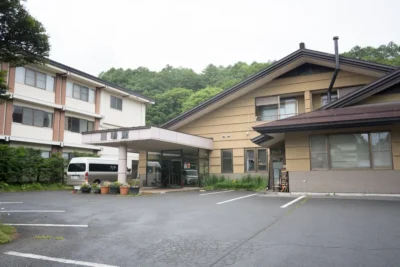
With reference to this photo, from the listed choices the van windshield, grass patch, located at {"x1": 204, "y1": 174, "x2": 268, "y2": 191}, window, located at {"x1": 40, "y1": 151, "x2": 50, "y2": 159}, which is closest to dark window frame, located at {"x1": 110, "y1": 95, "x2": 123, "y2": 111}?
window, located at {"x1": 40, "y1": 151, "x2": 50, "y2": 159}

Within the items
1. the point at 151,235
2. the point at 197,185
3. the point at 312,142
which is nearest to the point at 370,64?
the point at 312,142

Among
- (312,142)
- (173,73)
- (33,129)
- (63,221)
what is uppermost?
(173,73)

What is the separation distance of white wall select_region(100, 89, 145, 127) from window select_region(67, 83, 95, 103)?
47.3 inches

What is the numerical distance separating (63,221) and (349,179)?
10.9m

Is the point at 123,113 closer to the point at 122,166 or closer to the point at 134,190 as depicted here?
the point at 122,166

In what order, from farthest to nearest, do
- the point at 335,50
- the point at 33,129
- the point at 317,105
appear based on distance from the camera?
1. the point at 33,129
2. the point at 317,105
3. the point at 335,50

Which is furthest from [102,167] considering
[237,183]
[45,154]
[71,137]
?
[237,183]

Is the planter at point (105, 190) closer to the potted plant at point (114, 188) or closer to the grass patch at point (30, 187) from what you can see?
the potted plant at point (114, 188)

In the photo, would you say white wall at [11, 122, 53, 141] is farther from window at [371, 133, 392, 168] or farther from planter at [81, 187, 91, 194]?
window at [371, 133, 392, 168]

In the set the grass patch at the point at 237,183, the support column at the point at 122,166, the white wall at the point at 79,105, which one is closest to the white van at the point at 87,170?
the support column at the point at 122,166

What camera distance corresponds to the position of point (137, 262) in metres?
4.36

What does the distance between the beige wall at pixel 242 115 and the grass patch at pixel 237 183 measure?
0.84 metres

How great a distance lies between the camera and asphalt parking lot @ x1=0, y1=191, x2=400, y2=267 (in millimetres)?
4406

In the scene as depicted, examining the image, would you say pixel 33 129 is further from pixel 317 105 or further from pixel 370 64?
pixel 370 64
